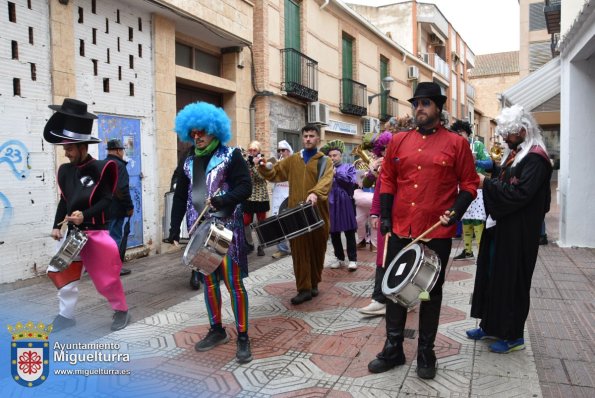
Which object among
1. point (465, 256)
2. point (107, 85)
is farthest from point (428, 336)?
point (107, 85)

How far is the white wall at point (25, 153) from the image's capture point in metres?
5.93

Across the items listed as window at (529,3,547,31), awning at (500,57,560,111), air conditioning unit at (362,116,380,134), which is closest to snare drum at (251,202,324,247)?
awning at (500,57,560,111)

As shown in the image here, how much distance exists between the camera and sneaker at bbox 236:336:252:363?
3725mm

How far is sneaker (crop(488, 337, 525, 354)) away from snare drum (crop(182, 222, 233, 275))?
2.25 meters

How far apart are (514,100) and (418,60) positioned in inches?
586

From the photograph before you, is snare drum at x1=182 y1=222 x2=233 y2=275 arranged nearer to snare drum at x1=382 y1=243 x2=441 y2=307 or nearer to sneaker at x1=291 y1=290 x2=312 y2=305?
snare drum at x1=382 y1=243 x2=441 y2=307

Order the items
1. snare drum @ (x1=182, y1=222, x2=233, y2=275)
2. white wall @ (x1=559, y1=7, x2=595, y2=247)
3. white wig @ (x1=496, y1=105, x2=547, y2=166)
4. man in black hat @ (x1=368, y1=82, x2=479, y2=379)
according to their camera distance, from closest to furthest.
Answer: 1. man in black hat @ (x1=368, y1=82, x2=479, y2=379)
2. snare drum @ (x1=182, y1=222, x2=233, y2=275)
3. white wig @ (x1=496, y1=105, x2=547, y2=166)
4. white wall @ (x1=559, y1=7, x2=595, y2=247)

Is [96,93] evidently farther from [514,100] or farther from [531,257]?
[514,100]

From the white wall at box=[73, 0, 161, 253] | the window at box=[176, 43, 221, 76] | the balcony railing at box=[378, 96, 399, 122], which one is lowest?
the white wall at box=[73, 0, 161, 253]

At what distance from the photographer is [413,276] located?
122 inches

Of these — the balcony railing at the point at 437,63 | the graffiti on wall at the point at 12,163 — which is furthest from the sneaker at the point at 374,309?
the balcony railing at the point at 437,63

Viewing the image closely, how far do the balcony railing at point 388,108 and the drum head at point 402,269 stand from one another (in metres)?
17.6

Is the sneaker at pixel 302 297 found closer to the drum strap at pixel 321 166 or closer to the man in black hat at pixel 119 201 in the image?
the drum strap at pixel 321 166

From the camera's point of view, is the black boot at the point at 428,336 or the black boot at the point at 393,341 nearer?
the black boot at the point at 428,336
